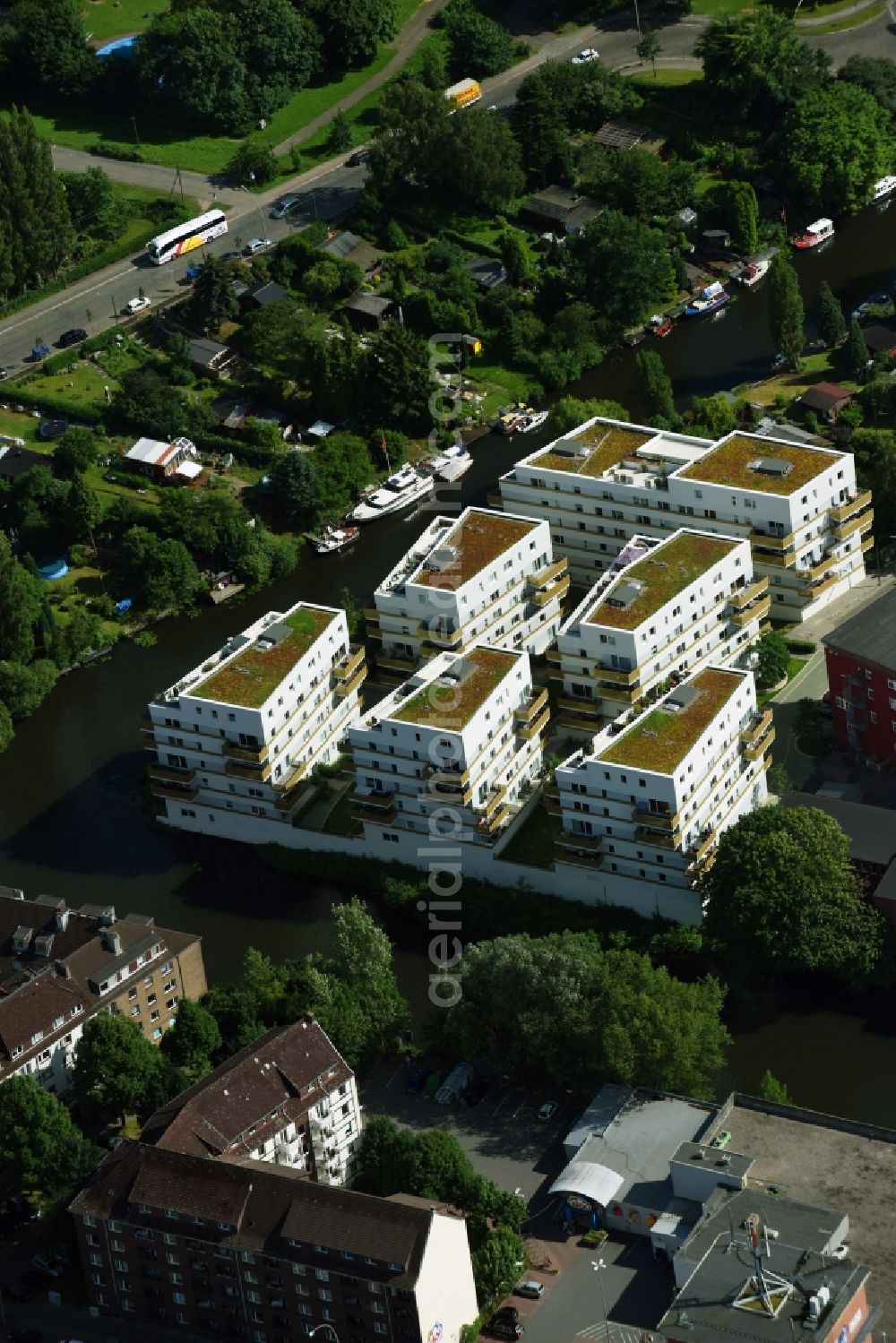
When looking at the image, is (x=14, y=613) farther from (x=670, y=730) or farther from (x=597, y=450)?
(x=670, y=730)

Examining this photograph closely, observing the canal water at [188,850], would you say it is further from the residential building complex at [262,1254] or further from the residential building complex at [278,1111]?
the residential building complex at [262,1254]

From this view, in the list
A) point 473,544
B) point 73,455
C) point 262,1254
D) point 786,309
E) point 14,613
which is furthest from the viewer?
point 786,309

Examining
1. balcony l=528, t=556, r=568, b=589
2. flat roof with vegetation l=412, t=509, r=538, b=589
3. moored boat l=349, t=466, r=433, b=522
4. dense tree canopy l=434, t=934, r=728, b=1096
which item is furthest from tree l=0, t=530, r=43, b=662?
dense tree canopy l=434, t=934, r=728, b=1096

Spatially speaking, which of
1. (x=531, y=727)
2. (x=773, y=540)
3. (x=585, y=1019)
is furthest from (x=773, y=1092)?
(x=773, y=540)

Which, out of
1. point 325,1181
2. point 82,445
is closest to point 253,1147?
point 325,1181

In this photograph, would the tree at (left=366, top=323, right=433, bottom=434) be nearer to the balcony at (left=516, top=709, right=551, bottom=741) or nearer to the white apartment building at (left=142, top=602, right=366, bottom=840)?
the white apartment building at (left=142, top=602, right=366, bottom=840)

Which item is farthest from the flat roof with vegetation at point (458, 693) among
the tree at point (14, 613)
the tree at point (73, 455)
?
the tree at point (73, 455)
